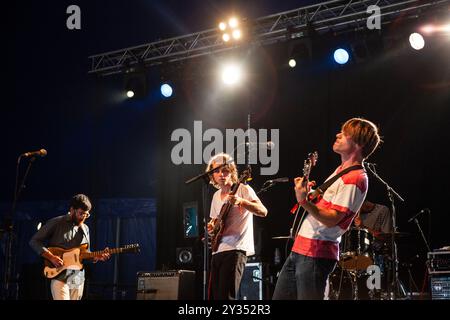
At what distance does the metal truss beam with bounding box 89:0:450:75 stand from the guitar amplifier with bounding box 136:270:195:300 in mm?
4897

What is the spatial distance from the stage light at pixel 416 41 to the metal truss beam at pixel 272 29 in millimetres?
349

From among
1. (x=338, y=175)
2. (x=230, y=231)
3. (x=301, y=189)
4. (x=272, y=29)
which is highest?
(x=272, y=29)

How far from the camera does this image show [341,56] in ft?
32.7

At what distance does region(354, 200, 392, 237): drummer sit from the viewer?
8.50 meters

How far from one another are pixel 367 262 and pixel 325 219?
515 centimetres

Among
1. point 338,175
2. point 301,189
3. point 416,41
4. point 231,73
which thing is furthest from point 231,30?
point 301,189

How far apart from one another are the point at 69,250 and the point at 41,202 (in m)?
4.66

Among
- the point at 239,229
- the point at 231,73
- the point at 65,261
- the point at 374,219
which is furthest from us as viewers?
the point at 231,73

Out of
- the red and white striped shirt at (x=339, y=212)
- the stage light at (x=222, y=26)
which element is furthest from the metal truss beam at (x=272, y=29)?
the red and white striped shirt at (x=339, y=212)

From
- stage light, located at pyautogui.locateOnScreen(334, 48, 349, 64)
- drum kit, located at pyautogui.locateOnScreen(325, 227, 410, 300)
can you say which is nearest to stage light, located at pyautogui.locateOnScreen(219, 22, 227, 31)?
stage light, located at pyautogui.locateOnScreen(334, 48, 349, 64)

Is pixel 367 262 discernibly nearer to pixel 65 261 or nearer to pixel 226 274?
pixel 226 274

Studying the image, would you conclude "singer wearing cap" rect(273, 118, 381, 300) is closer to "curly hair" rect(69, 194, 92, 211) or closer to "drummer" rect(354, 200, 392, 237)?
"curly hair" rect(69, 194, 92, 211)
